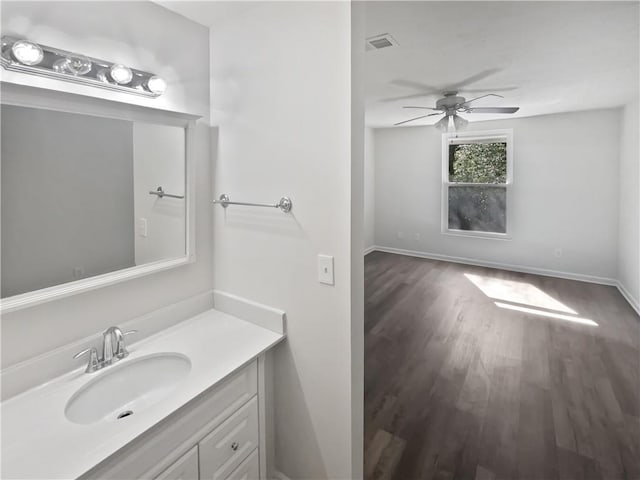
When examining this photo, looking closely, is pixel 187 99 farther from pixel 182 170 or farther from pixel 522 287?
pixel 522 287

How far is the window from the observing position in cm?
539

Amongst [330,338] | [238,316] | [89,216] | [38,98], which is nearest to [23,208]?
[89,216]

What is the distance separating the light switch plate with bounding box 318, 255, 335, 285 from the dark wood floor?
1.12m

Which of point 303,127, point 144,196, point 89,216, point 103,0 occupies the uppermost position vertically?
point 103,0

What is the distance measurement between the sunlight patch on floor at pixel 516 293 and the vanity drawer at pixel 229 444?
3716mm

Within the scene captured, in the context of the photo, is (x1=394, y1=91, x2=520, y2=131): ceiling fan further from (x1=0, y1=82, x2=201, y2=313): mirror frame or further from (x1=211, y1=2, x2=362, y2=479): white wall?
(x1=0, y1=82, x2=201, y2=313): mirror frame

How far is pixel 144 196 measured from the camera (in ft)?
5.18

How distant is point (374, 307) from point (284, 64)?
3078mm

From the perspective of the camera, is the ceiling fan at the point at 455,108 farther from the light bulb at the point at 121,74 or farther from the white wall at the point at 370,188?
the light bulb at the point at 121,74

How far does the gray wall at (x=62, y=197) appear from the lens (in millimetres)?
1167

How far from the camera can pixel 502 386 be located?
2.41 meters

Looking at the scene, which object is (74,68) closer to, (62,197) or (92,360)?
(62,197)

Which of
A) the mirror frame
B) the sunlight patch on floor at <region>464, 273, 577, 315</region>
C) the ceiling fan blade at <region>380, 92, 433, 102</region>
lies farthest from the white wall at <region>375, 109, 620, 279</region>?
the mirror frame

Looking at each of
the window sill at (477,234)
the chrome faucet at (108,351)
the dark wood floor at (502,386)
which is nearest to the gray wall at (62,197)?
the chrome faucet at (108,351)
